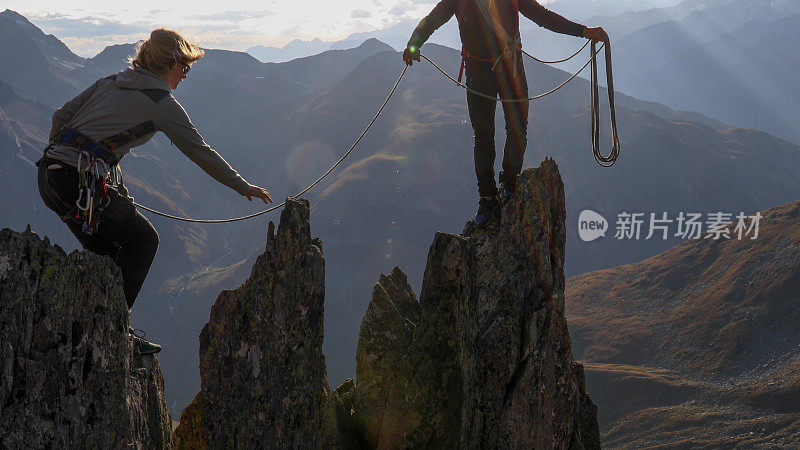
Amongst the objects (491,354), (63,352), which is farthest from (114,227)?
(491,354)

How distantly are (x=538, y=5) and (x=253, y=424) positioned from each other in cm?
1055

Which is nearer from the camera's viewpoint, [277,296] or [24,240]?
[24,240]

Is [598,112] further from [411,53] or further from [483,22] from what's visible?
[411,53]

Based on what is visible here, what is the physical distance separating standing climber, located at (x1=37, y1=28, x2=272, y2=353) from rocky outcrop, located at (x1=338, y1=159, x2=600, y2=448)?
20.0ft

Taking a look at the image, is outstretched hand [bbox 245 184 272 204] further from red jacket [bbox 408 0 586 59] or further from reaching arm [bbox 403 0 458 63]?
red jacket [bbox 408 0 586 59]

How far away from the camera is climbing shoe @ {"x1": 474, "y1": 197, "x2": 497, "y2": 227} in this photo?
13.6 meters

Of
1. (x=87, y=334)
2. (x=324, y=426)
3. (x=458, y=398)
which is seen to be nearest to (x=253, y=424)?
(x=324, y=426)

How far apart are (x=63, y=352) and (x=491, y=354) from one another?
7.12 metres

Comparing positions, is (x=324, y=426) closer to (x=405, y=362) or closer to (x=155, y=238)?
(x=405, y=362)

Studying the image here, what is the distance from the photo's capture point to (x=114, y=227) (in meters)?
8.24

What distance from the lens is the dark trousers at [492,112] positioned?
13.3m

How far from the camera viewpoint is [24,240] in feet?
25.8

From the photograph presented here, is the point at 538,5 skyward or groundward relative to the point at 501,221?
skyward

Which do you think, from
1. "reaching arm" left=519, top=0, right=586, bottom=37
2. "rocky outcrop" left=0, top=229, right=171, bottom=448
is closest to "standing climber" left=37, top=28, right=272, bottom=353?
"rocky outcrop" left=0, top=229, right=171, bottom=448
